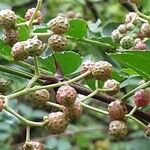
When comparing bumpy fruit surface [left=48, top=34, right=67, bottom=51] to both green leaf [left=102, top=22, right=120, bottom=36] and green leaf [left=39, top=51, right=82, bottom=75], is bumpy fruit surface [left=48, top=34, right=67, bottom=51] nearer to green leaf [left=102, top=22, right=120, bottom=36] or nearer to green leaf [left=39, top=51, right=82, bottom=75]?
green leaf [left=39, top=51, right=82, bottom=75]

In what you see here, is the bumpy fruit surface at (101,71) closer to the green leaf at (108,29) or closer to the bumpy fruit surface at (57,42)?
the bumpy fruit surface at (57,42)

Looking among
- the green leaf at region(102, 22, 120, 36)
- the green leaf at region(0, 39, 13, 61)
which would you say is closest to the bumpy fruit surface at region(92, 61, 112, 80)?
the green leaf at region(0, 39, 13, 61)

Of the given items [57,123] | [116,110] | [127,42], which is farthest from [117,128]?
[127,42]

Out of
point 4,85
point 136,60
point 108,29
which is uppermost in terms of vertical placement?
point 136,60

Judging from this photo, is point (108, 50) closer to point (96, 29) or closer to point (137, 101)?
point (96, 29)

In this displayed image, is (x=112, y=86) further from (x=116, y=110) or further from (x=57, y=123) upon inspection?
(x=57, y=123)

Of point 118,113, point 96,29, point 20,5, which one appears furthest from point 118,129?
point 20,5

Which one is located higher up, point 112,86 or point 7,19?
point 7,19
